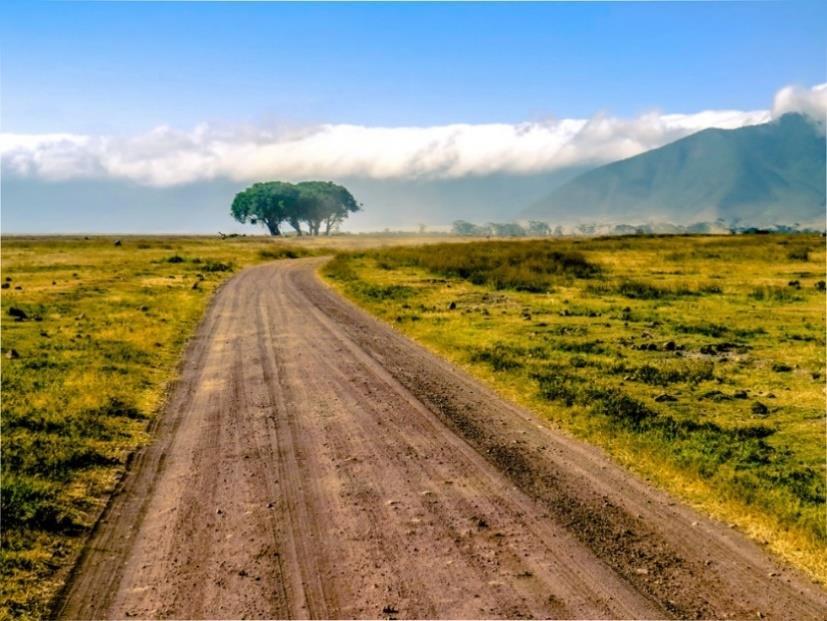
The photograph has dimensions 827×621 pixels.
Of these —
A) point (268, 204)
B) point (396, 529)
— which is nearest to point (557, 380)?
point (396, 529)

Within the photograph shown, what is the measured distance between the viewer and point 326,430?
12.3m

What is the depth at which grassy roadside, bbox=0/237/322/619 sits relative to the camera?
8055 mm

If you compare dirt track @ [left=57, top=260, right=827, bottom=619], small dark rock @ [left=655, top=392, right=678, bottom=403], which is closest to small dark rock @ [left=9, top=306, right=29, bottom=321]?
dirt track @ [left=57, top=260, right=827, bottom=619]

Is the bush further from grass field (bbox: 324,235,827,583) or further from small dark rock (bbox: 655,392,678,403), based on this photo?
small dark rock (bbox: 655,392,678,403)

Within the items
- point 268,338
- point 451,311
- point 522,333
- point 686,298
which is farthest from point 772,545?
point 686,298

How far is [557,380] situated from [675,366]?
13.5 feet

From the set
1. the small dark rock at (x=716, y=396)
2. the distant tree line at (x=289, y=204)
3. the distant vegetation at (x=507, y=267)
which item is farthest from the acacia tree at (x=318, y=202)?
the small dark rock at (x=716, y=396)

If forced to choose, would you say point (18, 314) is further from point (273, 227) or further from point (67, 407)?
point (273, 227)

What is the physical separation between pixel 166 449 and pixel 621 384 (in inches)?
420

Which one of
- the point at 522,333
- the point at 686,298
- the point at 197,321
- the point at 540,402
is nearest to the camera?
the point at 540,402

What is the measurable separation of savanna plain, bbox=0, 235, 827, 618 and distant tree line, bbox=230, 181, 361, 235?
14284 centimetres

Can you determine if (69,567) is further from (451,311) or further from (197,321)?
(451,311)

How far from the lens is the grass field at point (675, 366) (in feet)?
32.7

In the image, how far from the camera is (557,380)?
52.5 feet
